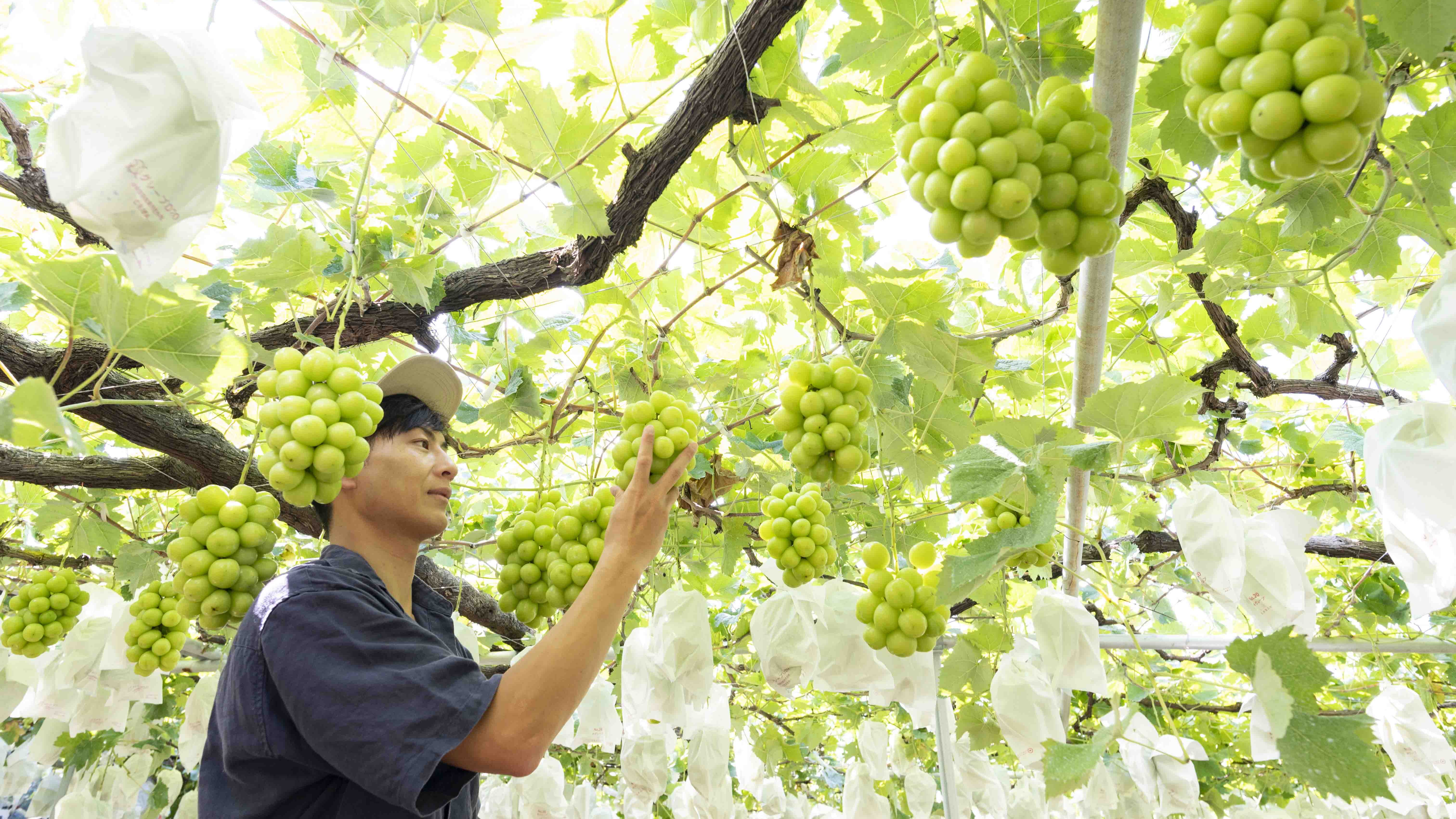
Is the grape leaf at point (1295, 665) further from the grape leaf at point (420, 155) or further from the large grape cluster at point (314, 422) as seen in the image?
the grape leaf at point (420, 155)

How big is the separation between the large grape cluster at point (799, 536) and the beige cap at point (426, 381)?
90cm

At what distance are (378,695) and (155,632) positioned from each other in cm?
137

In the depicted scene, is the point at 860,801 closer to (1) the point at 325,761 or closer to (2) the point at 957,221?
(1) the point at 325,761

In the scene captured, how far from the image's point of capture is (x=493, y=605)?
135 inches

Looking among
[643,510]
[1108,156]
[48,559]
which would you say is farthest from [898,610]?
Result: [48,559]

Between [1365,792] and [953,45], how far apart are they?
1.26m

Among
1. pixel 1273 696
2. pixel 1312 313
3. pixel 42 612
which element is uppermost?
pixel 1312 313

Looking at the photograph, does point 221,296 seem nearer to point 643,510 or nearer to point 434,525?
point 434,525

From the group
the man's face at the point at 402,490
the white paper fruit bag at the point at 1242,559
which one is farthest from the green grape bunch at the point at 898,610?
the man's face at the point at 402,490

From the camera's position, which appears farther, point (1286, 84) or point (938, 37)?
point (938, 37)

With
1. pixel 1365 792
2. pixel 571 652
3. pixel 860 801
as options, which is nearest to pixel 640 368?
pixel 571 652

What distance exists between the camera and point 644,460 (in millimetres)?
1377

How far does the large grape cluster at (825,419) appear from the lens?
140 cm

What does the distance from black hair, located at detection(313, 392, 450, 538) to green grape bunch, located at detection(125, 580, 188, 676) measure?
0.53m
